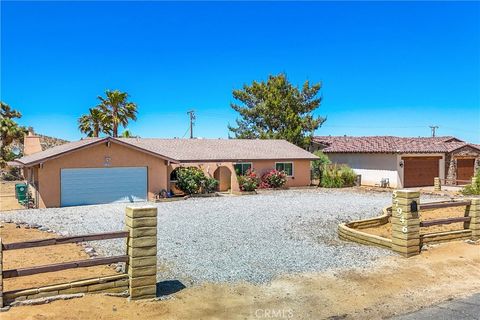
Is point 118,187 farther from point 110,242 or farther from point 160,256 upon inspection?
point 160,256

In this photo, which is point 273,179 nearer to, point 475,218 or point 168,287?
point 475,218

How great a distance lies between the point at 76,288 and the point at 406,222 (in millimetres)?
7756

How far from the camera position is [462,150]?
34500mm

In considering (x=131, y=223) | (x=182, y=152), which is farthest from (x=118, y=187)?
(x=131, y=223)

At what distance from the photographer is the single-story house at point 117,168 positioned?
21094 millimetres

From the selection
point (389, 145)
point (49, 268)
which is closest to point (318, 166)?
point (389, 145)

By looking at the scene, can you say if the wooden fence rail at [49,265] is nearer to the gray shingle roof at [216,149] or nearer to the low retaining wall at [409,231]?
the low retaining wall at [409,231]

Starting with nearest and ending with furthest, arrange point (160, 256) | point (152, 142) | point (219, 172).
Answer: point (160, 256) < point (219, 172) < point (152, 142)

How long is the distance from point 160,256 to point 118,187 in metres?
13.4

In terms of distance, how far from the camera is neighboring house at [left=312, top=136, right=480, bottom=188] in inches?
1260

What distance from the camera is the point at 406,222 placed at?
10594mm

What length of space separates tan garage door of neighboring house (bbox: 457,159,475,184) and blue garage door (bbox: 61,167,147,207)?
2548cm

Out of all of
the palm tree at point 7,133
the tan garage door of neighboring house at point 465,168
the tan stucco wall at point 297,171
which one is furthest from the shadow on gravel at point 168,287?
the palm tree at point 7,133

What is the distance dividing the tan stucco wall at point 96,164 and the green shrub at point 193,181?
1.27 m
